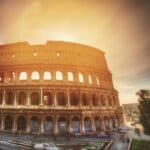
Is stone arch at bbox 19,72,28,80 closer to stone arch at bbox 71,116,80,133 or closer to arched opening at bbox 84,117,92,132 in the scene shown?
stone arch at bbox 71,116,80,133

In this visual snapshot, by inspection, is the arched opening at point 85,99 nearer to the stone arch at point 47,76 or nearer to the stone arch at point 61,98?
the stone arch at point 61,98

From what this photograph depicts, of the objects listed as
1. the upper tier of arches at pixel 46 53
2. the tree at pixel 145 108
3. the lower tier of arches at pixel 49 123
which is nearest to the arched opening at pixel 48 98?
the lower tier of arches at pixel 49 123

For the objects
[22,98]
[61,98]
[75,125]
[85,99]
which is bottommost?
[75,125]

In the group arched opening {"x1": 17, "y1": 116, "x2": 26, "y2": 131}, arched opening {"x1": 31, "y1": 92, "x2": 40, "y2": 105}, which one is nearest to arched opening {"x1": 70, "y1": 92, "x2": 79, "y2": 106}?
arched opening {"x1": 31, "y1": 92, "x2": 40, "y2": 105}

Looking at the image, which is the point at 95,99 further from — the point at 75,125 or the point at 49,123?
the point at 49,123

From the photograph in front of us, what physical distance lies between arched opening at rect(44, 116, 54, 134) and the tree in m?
9.11

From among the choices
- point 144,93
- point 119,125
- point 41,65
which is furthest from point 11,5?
point 119,125

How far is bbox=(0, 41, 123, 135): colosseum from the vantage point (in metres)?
19.3

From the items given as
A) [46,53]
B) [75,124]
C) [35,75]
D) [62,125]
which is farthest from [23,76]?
[75,124]

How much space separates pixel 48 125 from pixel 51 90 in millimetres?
3152

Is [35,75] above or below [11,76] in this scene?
below

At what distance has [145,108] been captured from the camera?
12.4 meters

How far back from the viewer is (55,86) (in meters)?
19.9

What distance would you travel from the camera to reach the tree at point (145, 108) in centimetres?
1126
